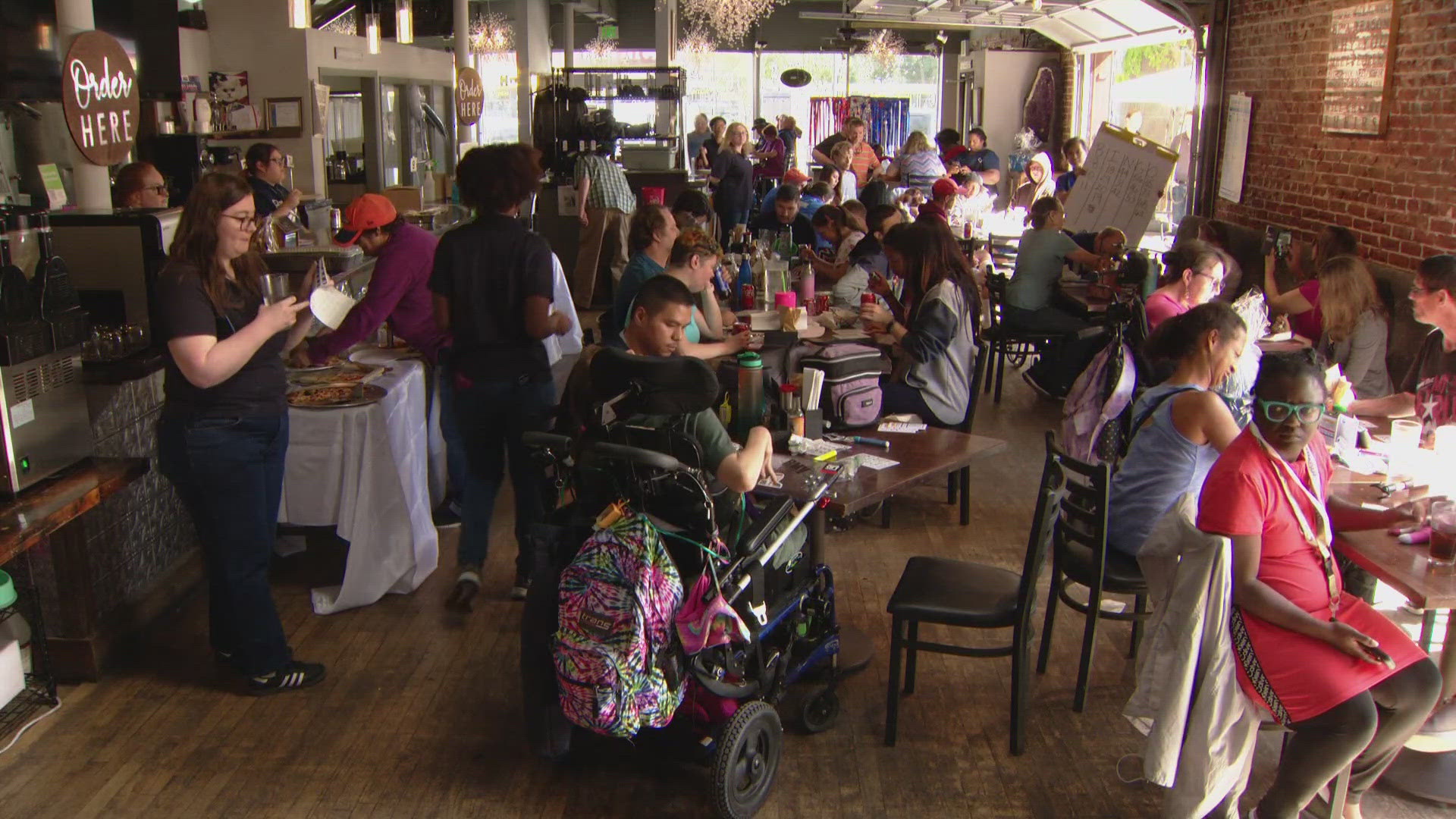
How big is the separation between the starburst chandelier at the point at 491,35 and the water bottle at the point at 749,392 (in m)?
14.9

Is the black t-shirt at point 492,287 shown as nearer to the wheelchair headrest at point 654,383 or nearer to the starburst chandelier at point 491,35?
the wheelchair headrest at point 654,383

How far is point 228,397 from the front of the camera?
340cm

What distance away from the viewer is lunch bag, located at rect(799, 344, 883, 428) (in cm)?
444

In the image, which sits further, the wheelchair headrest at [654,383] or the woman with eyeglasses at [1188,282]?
the woman with eyeglasses at [1188,282]

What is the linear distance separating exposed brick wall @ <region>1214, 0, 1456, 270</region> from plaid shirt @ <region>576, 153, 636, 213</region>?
16.9 feet

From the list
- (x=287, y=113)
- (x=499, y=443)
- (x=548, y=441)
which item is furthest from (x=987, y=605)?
(x=287, y=113)

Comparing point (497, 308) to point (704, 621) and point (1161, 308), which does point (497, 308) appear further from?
point (1161, 308)

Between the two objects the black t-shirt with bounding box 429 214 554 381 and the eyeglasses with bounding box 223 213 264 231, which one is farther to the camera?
the black t-shirt with bounding box 429 214 554 381

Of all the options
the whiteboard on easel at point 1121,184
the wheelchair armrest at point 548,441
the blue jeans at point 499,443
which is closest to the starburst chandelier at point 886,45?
the whiteboard on easel at point 1121,184

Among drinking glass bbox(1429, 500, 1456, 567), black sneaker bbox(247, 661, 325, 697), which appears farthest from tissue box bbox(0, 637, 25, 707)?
drinking glass bbox(1429, 500, 1456, 567)

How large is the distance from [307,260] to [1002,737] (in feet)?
12.4

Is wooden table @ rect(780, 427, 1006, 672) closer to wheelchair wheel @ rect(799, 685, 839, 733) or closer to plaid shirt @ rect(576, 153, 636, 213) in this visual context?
wheelchair wheel @ rect(799, 685, 839, 733)

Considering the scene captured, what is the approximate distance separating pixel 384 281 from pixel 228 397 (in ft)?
4.36

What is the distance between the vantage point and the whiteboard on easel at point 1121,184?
8484 mm
